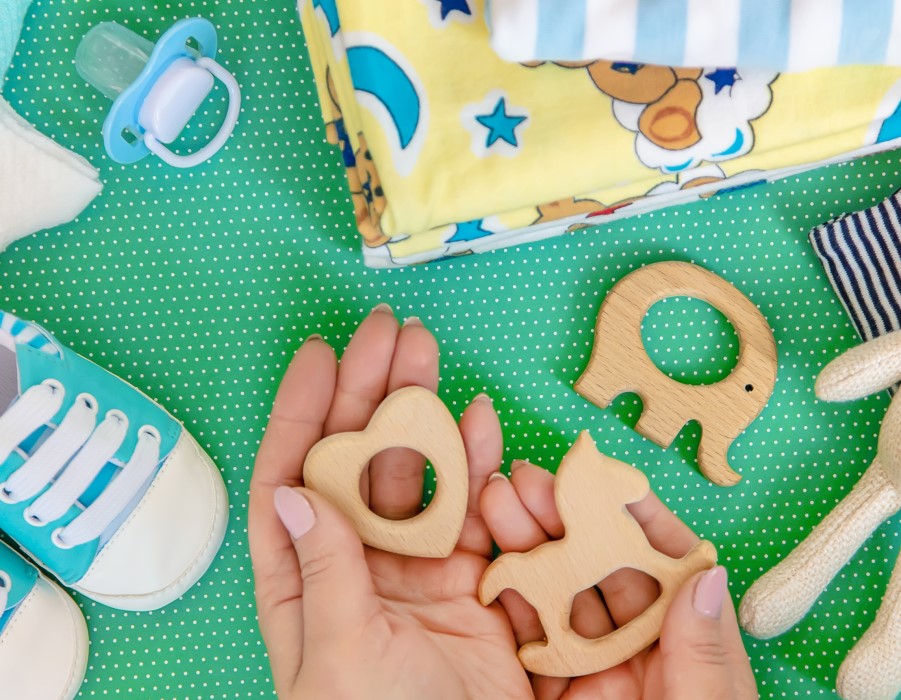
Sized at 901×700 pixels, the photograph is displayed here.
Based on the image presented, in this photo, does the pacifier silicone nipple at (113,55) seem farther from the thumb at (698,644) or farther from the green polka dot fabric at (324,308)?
the thumb at (698,644)

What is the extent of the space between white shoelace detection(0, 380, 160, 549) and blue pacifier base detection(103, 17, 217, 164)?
0.20 meters

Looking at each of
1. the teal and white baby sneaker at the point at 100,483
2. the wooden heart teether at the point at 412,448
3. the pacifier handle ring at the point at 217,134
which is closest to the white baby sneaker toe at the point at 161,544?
the teal and white baby sneaker at the point at 100,483

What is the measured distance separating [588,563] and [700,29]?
15.2 inches

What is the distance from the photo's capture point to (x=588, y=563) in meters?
0.62

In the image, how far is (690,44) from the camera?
46 cm

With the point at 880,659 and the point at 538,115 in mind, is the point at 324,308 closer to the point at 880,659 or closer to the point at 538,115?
the point at 538,115

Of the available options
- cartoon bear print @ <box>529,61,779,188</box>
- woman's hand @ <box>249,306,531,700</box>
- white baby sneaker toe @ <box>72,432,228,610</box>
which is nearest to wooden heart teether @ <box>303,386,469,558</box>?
woman's hand @ <box>249,306,531,700</box>

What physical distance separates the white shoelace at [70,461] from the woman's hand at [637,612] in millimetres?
296

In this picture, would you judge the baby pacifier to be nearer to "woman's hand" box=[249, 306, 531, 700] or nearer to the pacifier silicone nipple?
the pacifier silicone nipple

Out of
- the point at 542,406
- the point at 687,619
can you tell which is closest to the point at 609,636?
the point at 687,619

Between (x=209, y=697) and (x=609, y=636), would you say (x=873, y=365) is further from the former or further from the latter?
(x=209, y=697)

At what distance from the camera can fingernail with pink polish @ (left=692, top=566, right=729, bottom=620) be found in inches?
23.0

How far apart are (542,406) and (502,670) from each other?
22 centimetres

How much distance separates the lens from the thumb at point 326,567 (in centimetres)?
56
